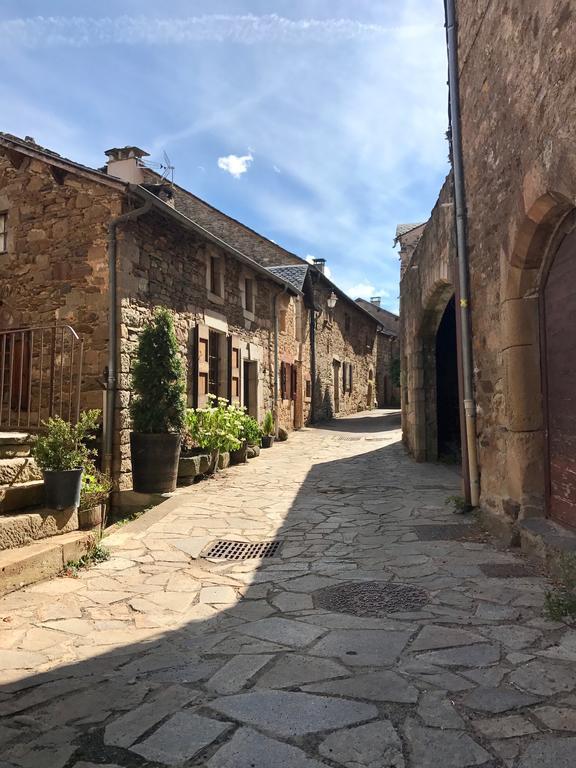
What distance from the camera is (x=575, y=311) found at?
374 centimetres

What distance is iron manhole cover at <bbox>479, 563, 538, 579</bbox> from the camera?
3740 mm

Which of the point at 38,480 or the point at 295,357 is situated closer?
→ the point at 38,480

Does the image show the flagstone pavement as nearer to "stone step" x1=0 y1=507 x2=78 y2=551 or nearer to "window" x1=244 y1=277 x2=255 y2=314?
"stone step" x1=0 y1=507 x2=78 y2=551

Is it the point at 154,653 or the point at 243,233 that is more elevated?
the point at 243,233

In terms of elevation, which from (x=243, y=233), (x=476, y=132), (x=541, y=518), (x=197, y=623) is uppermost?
→ (x=243, y=233)

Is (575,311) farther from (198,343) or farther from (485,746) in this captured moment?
(198,343)

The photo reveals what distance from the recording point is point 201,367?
975 cm

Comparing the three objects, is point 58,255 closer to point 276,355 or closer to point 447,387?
point 276,355

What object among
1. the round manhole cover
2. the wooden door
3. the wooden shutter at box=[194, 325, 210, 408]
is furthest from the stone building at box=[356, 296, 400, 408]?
the round manhole cover

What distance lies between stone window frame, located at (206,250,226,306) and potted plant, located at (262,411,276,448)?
3166mm

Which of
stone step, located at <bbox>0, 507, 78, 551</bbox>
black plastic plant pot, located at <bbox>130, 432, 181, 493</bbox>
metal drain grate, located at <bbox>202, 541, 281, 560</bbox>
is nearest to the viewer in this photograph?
stone step, located at <bbox>0, 507, 78, 551</bbox>

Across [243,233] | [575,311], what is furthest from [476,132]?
[243,233]

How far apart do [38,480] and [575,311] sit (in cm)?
429

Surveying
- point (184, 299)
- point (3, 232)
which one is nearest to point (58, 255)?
point (3, 232)
